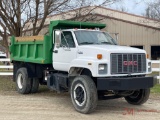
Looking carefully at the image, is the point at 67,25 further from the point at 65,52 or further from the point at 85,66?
the point at 85,66

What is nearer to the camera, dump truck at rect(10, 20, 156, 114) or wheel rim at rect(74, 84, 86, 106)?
dump truck at rect(10, 20, 156, 114)

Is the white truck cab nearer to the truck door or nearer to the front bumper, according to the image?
the truck door

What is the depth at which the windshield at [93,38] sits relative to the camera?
359 inches

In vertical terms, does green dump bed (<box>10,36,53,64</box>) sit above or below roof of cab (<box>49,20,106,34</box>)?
below

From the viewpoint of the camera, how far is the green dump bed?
32.8 feet

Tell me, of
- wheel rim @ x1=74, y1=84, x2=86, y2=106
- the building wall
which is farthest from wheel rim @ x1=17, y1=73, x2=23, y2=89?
the building wall

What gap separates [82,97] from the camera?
8.31 m

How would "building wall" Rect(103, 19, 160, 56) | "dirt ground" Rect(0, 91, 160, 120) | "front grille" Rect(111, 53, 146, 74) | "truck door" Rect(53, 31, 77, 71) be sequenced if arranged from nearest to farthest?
"dirt ground" Rect(0, 91, 160, 120), "front grille" Rect(111, 53, 146, 74), "truck door" Rect(53, 31, 77, 71), "building wall" Rect(103, 19, 160, 56)

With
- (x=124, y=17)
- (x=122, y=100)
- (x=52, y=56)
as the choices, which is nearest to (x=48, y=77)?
(x=52, y=56)

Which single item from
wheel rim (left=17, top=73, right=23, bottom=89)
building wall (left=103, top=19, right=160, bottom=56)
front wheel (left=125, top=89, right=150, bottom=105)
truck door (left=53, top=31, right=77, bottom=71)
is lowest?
front wheel (left=125, top=89, right=150, bottom=105)

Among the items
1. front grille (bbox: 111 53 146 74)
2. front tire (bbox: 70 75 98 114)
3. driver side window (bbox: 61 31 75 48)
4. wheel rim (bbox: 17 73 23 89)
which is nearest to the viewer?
front tire (bbox: 70 75 98 114)

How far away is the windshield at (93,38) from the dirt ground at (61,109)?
193 cm

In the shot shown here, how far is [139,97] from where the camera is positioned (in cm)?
941

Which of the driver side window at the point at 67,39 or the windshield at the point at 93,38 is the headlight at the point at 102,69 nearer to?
the windshield at the point at 93,38
